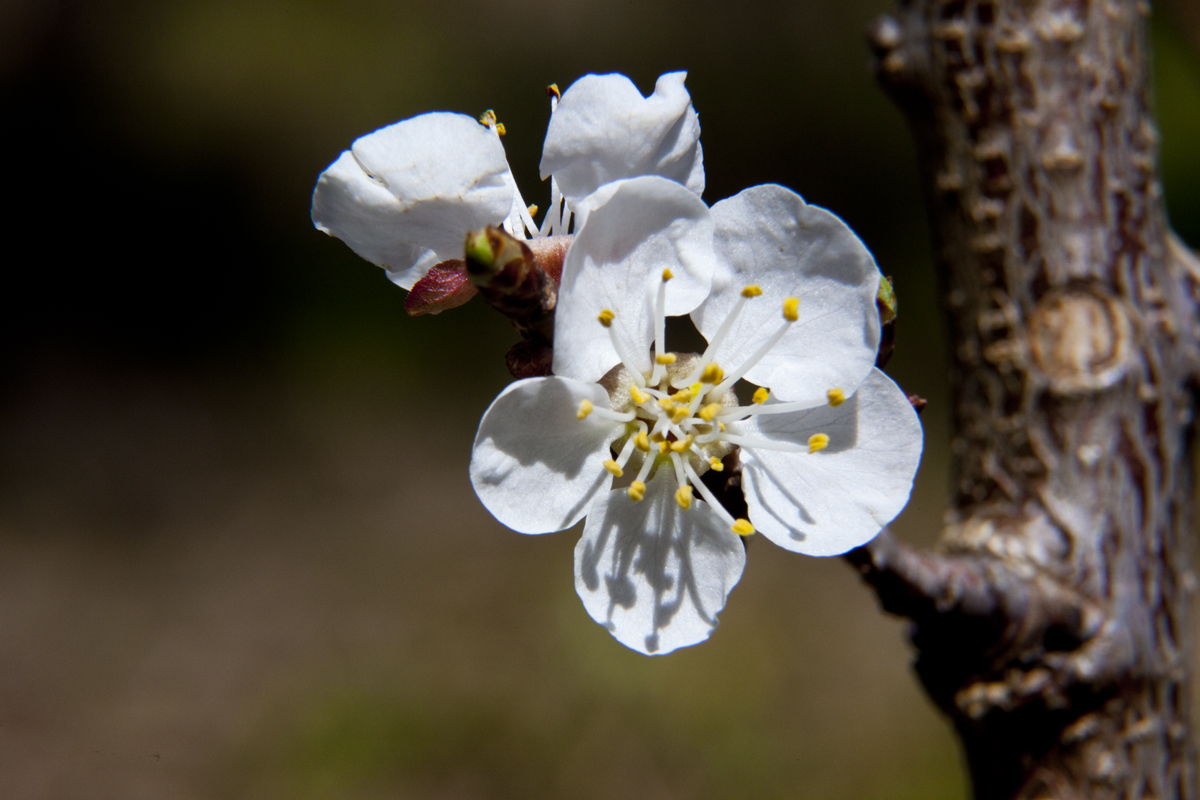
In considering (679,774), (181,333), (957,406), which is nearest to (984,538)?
(957,406)

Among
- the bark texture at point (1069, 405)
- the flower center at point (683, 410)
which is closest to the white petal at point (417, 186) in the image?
the flower center at point (683, 410)

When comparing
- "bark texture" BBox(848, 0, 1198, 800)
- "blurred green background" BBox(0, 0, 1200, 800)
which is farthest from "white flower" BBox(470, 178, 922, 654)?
"blurred green background" BBox(0, 0, 1200, 800)

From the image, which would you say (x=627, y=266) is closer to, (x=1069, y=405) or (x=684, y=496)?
(x=684, y=496)

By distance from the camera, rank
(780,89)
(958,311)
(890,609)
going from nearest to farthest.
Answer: (890,609)
(958,311)
(780,89)

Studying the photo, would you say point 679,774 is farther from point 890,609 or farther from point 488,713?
point 890,609

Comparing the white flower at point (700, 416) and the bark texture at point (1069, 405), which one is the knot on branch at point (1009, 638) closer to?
Answer: the bark texture at point (1069, 405)

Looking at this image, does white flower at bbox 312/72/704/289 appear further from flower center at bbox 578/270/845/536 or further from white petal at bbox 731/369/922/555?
white petal at bbox 731/369/922/555
